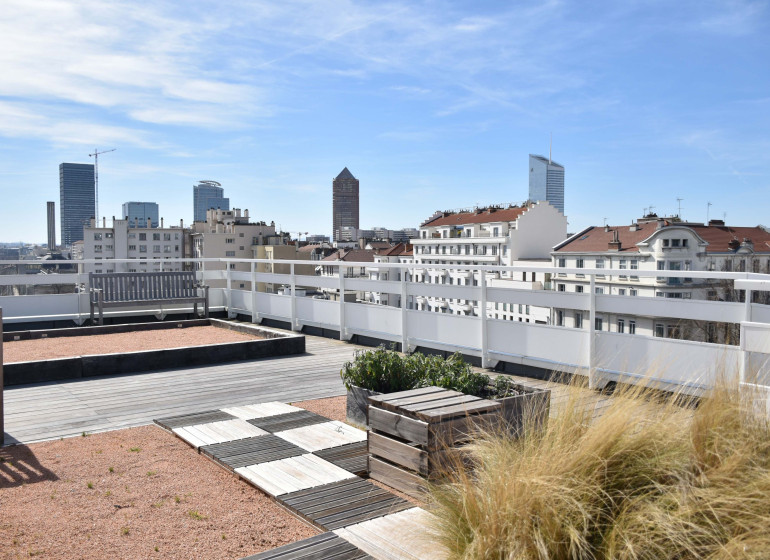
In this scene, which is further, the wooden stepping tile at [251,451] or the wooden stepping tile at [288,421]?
the wooden stepping tile at [288,421]

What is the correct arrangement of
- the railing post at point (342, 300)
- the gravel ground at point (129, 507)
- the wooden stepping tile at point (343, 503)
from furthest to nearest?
the railing post at point (342, 300) < the wooden stepping tile at point (343, 503) < the gravel ground at point (129, 507)

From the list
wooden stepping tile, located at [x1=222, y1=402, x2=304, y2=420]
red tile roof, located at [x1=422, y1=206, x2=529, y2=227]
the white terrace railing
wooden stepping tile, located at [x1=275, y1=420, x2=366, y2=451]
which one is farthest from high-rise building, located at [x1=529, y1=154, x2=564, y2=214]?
wooden stepping tile, located at [x1=275, y1=420, x2=366, y2=451]

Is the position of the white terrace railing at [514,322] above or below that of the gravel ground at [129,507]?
above

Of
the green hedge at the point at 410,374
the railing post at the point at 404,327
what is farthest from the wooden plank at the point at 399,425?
the railing post at the point at 404,327

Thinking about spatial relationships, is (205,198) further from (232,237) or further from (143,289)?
(143,289)

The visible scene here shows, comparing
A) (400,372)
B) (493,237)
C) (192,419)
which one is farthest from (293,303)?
(493,237)

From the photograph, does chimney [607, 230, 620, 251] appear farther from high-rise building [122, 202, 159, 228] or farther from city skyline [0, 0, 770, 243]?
high-rise building [122, 202, 159, 228]

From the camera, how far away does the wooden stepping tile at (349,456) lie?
3758 mm

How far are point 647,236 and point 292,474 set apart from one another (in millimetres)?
54983

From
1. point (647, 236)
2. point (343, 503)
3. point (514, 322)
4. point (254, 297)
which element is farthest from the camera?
point (647, 236)

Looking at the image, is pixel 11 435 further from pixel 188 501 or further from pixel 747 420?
pixel 747 420

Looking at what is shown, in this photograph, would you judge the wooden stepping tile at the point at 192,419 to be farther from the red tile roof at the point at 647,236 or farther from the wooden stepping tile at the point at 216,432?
the red tile roof at the point at 647,236

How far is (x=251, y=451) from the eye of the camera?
160 inches

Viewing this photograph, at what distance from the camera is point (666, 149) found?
12219 centimetres
